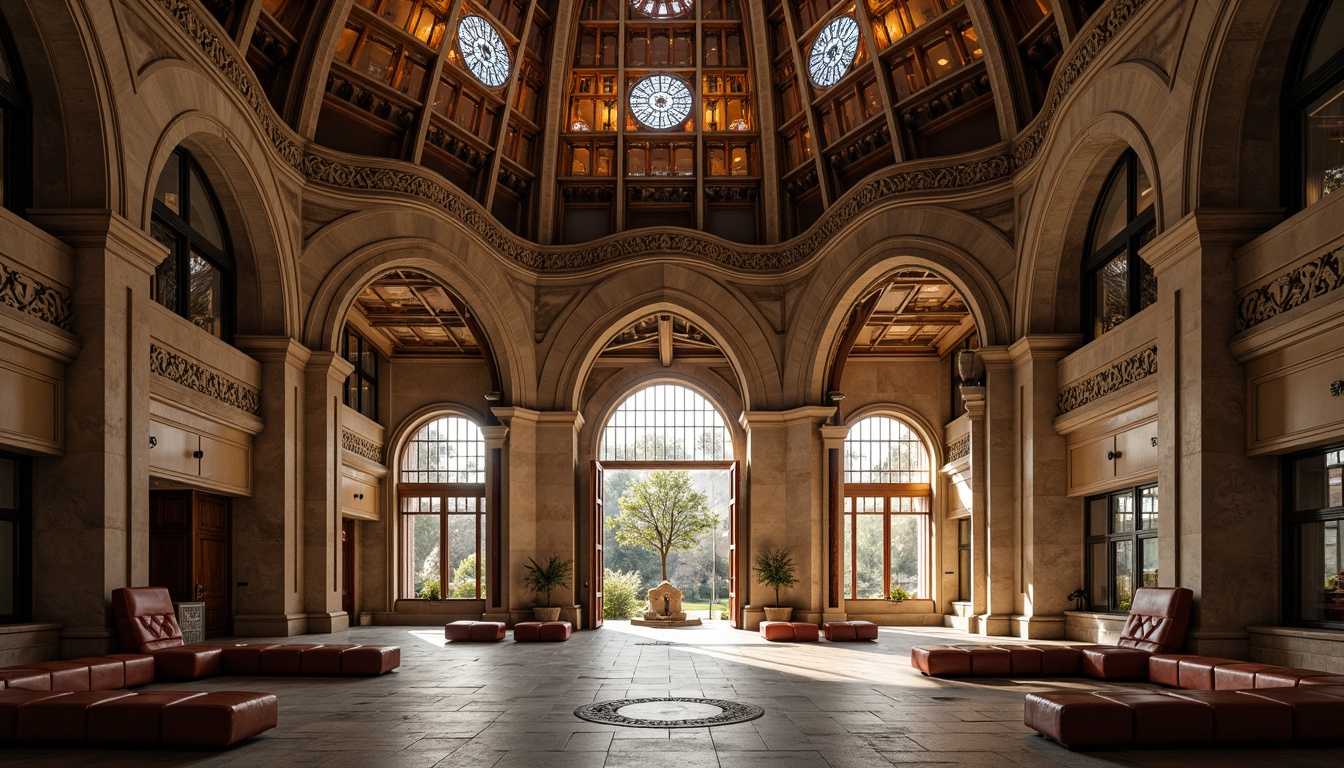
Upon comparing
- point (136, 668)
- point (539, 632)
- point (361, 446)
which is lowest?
point (539, 632)

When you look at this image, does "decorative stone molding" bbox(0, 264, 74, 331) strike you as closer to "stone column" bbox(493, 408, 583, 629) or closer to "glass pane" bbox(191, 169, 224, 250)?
"glass pane" bbox(191, 169, 224, 250)

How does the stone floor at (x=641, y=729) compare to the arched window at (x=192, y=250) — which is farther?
the arched window at (x=192, y=250)

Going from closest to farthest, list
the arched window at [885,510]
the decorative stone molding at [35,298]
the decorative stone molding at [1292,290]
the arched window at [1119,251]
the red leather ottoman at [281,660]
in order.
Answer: the decorative stone molding at [1292,290]
the decorative stone molding at [35,298]
the red leather ottoman at [281,660]
the arched window at [1119,251]
the arched window at [885,510]

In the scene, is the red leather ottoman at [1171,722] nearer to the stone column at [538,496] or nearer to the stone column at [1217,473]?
the stone column at [1217,473]

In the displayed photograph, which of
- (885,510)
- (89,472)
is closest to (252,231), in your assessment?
(89,472)

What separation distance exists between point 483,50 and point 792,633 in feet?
41.7

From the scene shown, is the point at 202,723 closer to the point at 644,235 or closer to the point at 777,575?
the point at 777,575

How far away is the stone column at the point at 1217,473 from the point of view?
11188 millimetres

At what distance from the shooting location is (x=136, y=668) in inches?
406

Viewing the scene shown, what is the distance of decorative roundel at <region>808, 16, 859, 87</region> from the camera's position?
20531 millimetres

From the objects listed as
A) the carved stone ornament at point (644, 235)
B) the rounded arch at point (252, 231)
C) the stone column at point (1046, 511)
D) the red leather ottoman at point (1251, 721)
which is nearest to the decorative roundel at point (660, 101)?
the carved stone ornament at point (644, 235)

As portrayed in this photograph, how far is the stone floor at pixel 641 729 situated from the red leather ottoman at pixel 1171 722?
0.11 metres

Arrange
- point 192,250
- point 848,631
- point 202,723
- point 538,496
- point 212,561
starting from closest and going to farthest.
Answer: point 202,723 → point 192,250 → point 212,561 → point 848,631 → point 538,496

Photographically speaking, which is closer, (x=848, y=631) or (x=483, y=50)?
(x=848, y=631)
